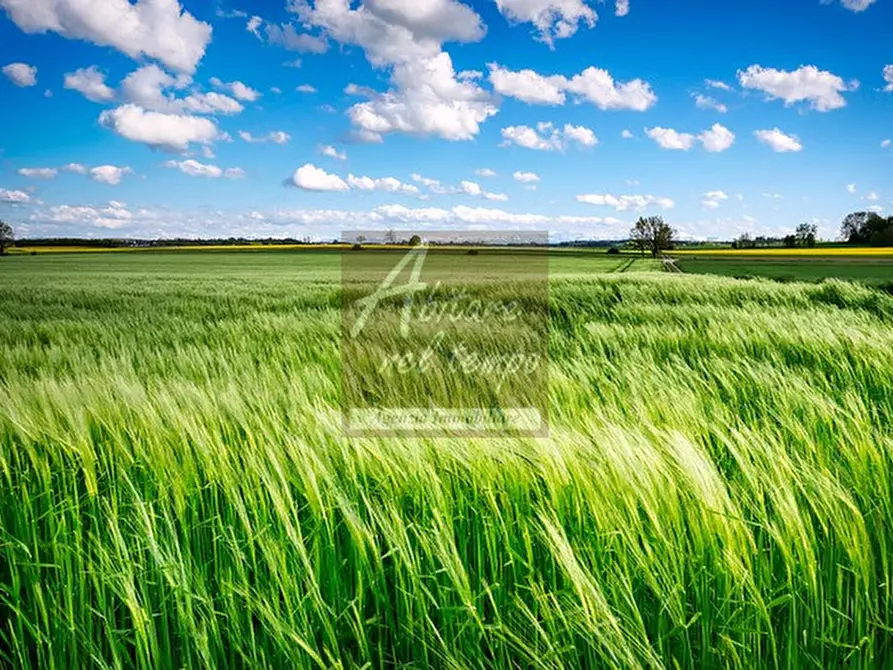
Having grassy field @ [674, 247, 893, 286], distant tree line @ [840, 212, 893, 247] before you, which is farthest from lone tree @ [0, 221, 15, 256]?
distant tree line @ [840, 212, 893, 247]

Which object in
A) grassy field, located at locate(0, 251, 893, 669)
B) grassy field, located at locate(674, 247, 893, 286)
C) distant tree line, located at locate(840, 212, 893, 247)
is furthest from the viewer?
distant tree line, located at locate(840, 212, 893, 247)

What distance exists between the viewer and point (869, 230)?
222 feet

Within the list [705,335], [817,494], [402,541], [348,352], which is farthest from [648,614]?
[705,335]

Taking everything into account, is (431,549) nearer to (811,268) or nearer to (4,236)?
(811,268)

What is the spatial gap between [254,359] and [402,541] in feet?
9.84

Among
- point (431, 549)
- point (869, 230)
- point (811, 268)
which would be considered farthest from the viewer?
point (869, 230)

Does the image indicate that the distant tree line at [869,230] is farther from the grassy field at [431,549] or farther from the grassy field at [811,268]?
the grassy field at [431,549]

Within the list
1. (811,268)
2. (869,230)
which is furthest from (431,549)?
(869,230)

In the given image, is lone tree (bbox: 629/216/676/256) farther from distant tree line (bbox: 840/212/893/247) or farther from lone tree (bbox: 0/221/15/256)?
lone tree (bbox: 0/221/15/256)

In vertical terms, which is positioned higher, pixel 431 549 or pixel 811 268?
pixel 811 268

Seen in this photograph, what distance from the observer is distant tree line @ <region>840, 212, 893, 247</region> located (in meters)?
60.8

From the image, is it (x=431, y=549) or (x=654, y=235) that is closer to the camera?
(x=431, y=549)

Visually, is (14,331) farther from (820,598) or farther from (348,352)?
(820,598)

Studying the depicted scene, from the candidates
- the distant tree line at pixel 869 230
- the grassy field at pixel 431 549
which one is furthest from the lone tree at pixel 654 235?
the grassy field at pixel 431 549
